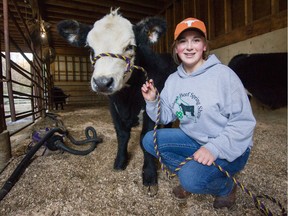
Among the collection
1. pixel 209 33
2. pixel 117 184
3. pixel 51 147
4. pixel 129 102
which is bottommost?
pixel 117 184

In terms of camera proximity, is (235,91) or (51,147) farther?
(51,147)

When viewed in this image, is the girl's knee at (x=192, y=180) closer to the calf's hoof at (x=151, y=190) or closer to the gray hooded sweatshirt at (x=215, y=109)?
the gray hooded sweatshirt at (x=215, y=109)

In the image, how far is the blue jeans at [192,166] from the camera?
957 mm

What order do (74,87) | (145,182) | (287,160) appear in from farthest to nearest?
(74,87) → (287,160) → (145,182)

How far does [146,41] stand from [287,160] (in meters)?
1.51

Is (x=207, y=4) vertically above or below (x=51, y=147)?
above

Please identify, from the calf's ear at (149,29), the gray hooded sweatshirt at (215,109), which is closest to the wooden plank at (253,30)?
the calf's ear at (149,29)

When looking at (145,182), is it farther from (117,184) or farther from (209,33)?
(209,33)

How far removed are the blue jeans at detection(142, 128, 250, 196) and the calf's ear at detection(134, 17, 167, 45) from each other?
2.55 ft

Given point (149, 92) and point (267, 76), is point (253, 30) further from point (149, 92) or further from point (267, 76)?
point (149, 92)

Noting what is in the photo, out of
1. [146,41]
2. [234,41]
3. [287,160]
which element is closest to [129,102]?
[146,41]

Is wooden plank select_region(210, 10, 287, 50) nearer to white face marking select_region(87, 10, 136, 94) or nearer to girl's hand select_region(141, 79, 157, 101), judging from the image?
white face marking select_region(87, 10, 136, 94)

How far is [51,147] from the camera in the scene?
188 centimetres

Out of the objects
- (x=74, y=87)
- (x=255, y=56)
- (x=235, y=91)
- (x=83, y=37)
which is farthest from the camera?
(x=74, y=87)
